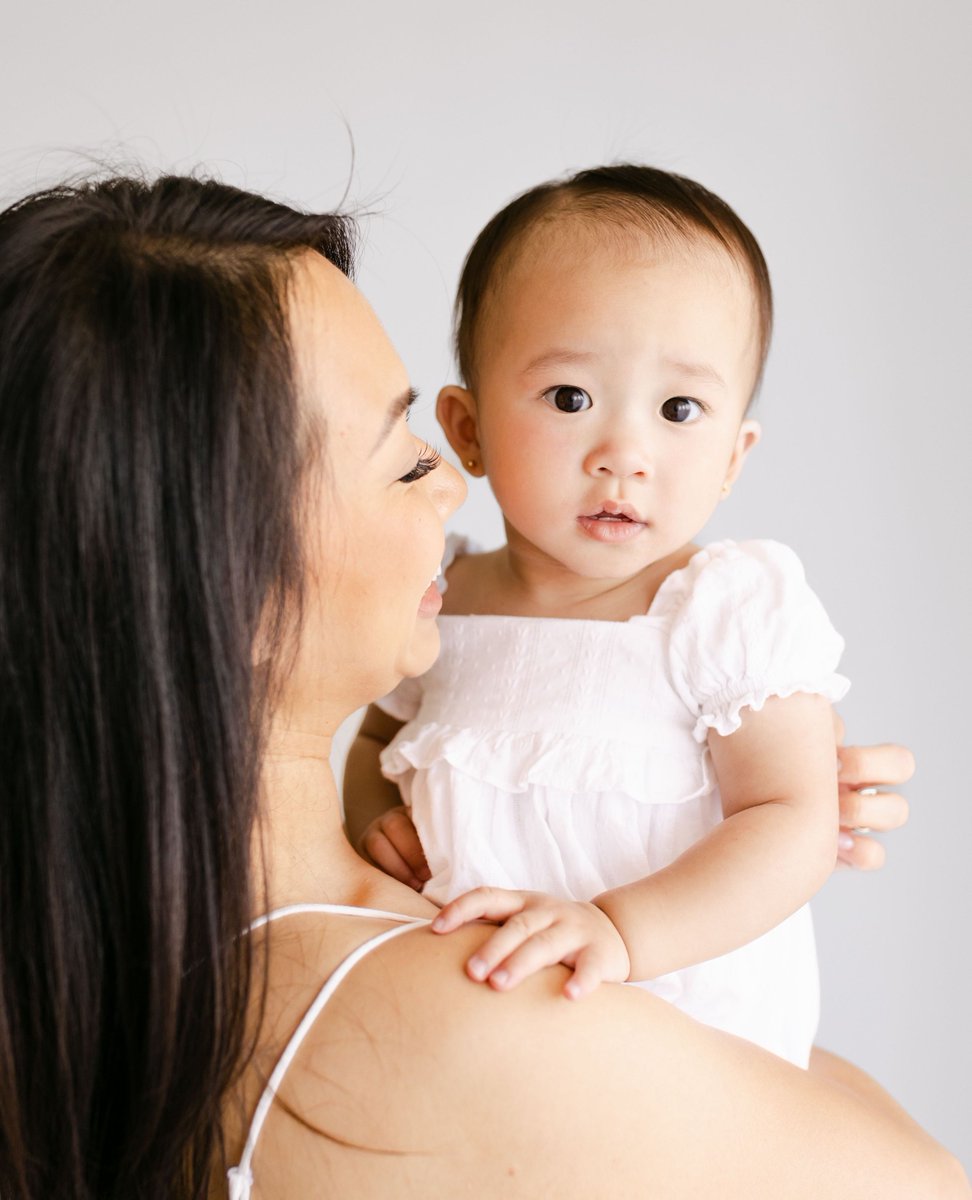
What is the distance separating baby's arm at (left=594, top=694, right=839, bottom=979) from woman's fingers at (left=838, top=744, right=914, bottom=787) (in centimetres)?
26

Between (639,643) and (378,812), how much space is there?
446 mm

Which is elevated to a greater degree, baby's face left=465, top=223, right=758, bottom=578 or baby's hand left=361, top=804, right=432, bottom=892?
baby's face left=465, top=223, right=758, bottom=578

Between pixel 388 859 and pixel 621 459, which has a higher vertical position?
pixel 621 459

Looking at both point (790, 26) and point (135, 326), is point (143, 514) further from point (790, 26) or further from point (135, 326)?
point (790, 26)

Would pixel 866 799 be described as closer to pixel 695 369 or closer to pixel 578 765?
pixel 578 765

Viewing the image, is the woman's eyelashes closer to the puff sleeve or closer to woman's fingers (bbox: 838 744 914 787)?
the puff sleeve

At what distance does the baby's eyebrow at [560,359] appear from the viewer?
1328 mm

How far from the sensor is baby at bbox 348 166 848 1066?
1253 millimetres

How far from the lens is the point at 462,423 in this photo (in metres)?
1.50

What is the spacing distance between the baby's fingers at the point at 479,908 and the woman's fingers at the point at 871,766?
1.88 feet

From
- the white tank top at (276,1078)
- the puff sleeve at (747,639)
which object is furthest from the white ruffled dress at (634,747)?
the white tank top at (276,1078)

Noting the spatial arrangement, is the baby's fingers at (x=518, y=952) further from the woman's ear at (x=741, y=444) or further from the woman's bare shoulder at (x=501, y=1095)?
the woman's ear at (x=741, y=444)

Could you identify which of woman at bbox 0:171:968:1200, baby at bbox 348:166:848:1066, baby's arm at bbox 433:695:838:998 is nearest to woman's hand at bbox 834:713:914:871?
baby at bbox 348:166:848:1066

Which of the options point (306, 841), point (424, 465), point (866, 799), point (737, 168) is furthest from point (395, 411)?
point (737, 168)
